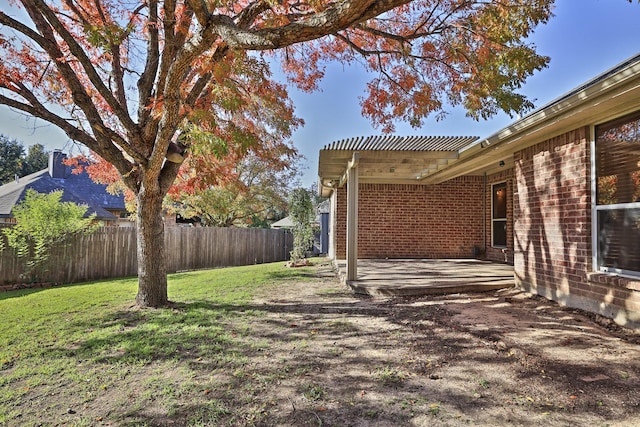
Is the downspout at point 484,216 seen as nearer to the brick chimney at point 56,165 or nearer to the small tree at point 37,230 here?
the small tree at point 37,230

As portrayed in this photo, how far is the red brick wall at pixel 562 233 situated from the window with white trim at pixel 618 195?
147 millimetres

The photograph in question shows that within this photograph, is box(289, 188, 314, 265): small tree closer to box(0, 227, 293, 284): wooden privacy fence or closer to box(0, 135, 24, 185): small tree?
box(0, 227, 293, 284): wooden privacy fence

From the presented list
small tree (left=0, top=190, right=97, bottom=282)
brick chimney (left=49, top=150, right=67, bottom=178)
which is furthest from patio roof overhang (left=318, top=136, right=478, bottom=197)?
brick chimney (left=49, top=150, right=67, bottom=178)

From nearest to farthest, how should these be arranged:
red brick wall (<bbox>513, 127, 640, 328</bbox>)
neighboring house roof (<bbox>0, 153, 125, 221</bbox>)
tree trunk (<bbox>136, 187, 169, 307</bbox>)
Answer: red brick wall (<bbox>513, 127, 640, 328</bbox>) < tree trunk (<bbox>136, 187, 169, 307</bbox>) < neighboring house roof (<bbox>0, 153, 125, 221</bbox>)

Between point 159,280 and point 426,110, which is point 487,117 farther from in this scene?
point 159,280

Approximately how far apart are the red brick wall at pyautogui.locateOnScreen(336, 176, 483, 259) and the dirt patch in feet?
19.6

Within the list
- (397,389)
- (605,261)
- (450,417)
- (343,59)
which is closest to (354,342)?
(397,389)

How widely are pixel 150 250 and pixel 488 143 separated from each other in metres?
5.93

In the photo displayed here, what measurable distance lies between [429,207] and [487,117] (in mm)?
4822

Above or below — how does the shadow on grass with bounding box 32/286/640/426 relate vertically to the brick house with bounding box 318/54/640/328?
below

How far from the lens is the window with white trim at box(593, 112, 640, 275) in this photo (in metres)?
4.19

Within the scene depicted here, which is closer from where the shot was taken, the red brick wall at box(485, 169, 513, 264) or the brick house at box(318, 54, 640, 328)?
the brick house at box(318, 54, 640, 328)

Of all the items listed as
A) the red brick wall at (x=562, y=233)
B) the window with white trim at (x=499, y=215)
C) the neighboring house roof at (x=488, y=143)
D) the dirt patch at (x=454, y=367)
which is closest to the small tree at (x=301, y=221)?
the neighboring house roof at (x=488, y=143)

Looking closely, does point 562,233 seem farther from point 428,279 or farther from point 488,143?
point 428,279
